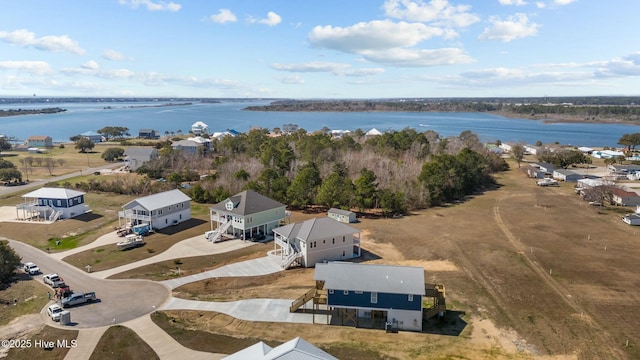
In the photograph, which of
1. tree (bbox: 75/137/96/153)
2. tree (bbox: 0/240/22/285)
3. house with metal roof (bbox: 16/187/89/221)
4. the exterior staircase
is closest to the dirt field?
the exterior staircase

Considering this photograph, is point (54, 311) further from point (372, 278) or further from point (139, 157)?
point (139, 157)

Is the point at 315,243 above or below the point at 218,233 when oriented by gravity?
above

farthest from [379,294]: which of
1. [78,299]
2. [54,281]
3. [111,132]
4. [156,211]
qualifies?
[111,132]

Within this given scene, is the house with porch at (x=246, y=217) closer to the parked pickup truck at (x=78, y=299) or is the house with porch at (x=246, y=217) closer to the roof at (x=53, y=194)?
the parked pickup truck at (x=78, y=299)

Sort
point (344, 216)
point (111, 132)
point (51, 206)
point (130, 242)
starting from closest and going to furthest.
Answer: point (130, 242)
point (344, 216)
point (51, 206)
point (111, 132)

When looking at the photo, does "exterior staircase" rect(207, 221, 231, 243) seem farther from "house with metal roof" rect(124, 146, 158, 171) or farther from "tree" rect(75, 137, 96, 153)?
"tree" rect(75, 137, 96, 153)

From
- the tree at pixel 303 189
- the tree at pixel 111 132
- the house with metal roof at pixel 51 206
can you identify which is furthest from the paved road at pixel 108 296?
the tree at pixel 111 132

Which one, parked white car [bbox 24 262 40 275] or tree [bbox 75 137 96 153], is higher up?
tree [bbox 75 137 96 153]
